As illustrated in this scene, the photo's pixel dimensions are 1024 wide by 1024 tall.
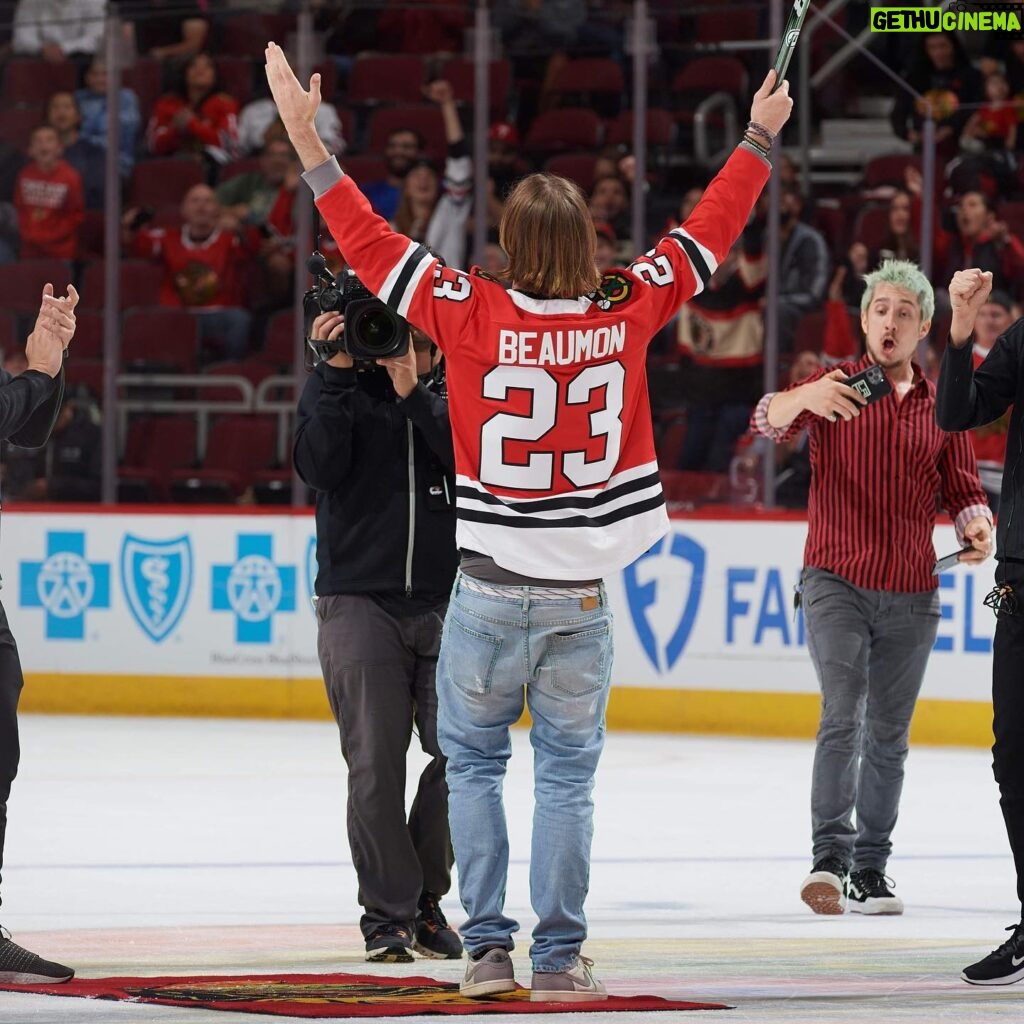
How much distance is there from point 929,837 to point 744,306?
149 inches

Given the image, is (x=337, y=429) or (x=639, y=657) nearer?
(x=337, y=429)

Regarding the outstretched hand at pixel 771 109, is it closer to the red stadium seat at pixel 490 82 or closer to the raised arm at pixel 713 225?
the raised arm at pixel 713 225

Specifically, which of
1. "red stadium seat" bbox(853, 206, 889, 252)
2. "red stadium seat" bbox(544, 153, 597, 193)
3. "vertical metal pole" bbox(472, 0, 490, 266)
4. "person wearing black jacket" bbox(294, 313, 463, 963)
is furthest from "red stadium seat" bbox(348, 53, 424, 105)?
"person wearing black jacket" bbox(294, 313, 463, 963)

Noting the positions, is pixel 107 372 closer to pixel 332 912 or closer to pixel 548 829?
pixel 332 912

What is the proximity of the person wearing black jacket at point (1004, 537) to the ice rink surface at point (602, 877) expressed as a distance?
142mm

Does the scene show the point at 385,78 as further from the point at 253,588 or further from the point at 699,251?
the point at 699,251

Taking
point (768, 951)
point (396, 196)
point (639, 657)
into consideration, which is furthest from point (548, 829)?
point (396, 196)

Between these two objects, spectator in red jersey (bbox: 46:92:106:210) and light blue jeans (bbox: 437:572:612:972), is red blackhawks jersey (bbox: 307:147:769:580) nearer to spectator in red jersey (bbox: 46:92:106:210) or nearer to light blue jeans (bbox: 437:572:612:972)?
light blue jeans (bbox: 437:572:612:972)

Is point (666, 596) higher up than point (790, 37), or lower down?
lower down

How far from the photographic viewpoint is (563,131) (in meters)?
11.0

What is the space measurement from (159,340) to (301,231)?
0.91 meters

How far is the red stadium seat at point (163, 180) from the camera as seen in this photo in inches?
429

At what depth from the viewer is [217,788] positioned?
294 inches

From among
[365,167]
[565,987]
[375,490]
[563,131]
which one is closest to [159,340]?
[365,167]
